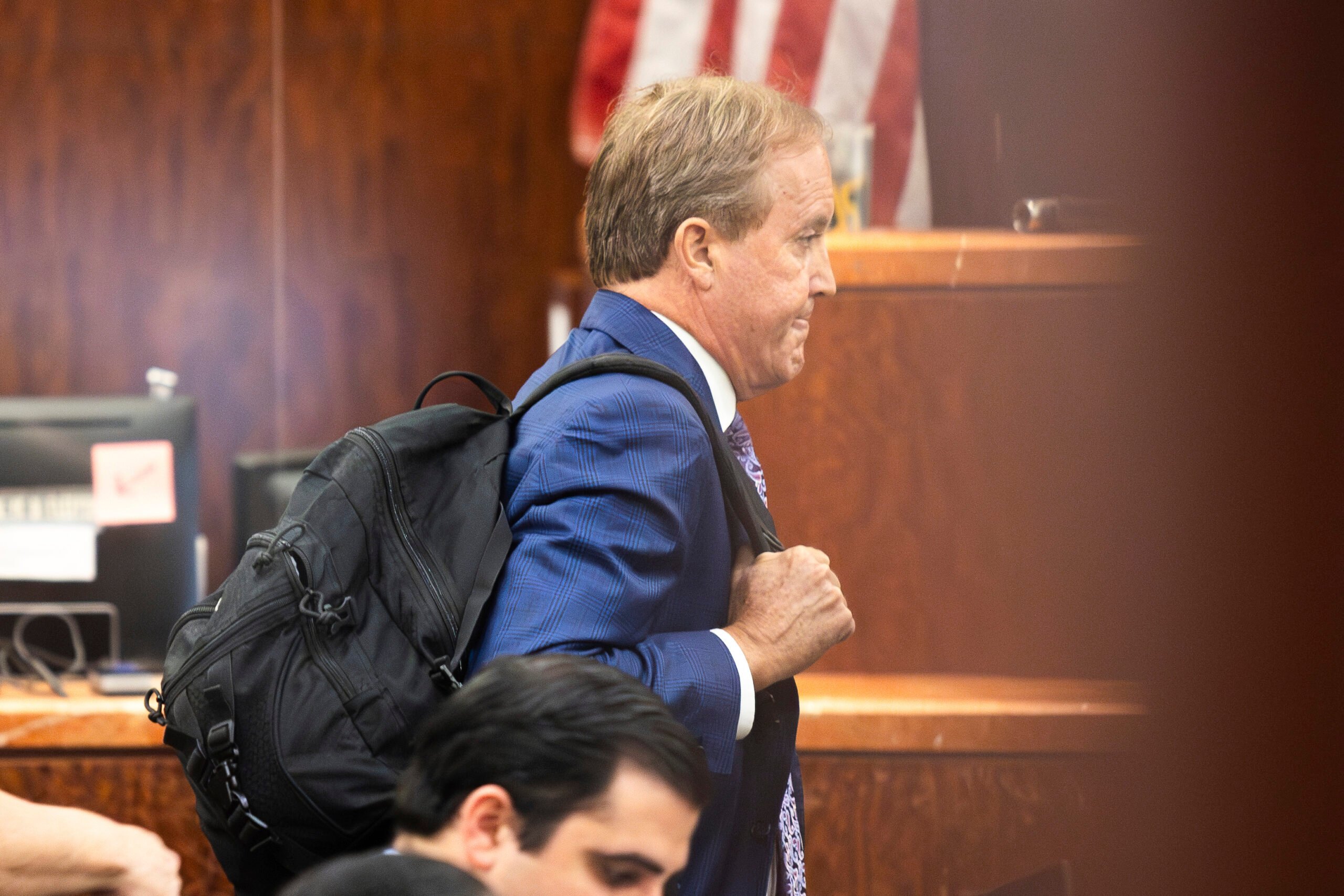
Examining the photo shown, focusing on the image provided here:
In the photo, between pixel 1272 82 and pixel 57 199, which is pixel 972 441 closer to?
pixel 1272 82

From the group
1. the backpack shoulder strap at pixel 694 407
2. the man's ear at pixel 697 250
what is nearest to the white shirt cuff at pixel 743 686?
the backpack shoulder strap at pixel 694 407

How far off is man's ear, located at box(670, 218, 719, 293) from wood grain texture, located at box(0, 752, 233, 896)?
55.4 inches

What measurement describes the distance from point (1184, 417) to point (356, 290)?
11.8ft

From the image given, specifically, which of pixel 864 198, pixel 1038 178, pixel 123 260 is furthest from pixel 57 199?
pixel 1038 178

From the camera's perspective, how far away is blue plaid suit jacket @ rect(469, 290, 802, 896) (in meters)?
1.02

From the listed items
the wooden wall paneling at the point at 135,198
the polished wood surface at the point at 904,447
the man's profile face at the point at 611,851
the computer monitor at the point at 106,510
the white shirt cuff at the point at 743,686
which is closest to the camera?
the man's profile face at the point at 611,851

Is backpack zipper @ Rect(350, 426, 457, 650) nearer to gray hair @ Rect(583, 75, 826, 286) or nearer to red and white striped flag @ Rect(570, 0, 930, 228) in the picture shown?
gray hair @ Rect(583, 75, 826, 286)

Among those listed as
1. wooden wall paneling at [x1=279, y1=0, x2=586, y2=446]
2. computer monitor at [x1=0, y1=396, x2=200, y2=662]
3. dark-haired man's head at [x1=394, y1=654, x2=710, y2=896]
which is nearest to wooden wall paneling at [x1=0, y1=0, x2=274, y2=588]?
wooden wall paneling at [x1=279, y1=0, x2=586, y2=446]

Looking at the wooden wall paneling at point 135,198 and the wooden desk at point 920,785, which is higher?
the wooden wall paneling at point 135,198

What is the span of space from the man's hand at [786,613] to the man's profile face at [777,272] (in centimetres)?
20

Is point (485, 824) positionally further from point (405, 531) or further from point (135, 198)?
point (135, 198)

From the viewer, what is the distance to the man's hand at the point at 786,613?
1127 mm

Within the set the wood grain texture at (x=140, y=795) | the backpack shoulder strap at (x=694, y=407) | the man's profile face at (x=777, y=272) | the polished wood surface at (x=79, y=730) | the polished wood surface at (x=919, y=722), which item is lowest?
the wood grain texture at (x=140, y=795)

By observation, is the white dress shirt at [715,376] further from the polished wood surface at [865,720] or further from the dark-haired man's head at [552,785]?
the polished wood surface at [865,720]
